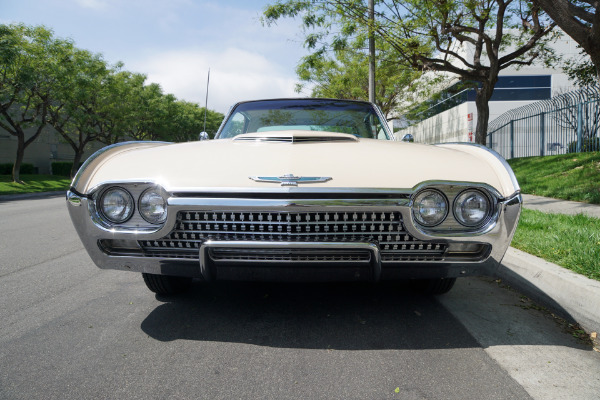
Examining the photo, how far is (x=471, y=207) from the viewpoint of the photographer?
2260 millimetres

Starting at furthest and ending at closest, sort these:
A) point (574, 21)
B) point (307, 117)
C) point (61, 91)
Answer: point (61, 91), point (574, 21), point (307, 117)

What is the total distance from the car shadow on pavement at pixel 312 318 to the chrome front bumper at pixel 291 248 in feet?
1.21

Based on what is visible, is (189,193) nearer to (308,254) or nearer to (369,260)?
(308,254)

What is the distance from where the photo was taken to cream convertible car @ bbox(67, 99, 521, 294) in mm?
2135

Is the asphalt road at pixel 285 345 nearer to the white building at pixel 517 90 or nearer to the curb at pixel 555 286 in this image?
the curb at pixel 555 286

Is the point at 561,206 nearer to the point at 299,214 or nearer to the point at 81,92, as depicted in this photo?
the point at 299,214

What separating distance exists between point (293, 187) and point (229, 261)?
1.64 ft

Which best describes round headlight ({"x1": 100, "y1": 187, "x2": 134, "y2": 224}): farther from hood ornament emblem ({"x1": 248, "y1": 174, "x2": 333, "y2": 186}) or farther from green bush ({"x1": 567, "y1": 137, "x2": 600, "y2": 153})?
green bush ({"x1": 567, "y1": 137, "x2": 600, "y2": 153})

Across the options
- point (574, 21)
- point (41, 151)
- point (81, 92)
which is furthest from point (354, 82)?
point (41, 151)

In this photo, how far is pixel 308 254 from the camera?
85.6 inches

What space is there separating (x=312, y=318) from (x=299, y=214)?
2.69ft

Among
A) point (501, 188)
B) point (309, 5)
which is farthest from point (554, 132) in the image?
point (501, 188)

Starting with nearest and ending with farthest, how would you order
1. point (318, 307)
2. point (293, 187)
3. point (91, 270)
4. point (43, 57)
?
1. point (293, 187)
2. point (318, 307)
3. point (91, 270)
4. point (43, 57)

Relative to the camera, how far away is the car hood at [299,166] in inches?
85.6
